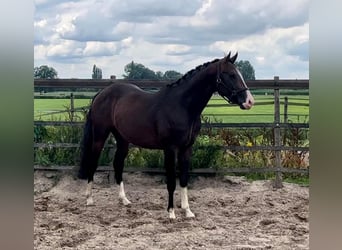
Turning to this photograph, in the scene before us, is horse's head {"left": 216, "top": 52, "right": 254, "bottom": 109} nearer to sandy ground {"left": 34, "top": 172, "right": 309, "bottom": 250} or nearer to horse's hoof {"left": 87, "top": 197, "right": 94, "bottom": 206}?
sandy ground {"left": 34, "top": 172, "right": 309, "bottom": 250}

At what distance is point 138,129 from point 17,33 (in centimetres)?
302

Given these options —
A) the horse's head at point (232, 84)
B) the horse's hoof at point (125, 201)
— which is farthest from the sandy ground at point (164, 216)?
the horse's head at point (232, 84)

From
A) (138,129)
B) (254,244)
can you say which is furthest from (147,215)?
(254,244)

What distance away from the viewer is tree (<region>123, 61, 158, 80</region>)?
→ 4.13 metres

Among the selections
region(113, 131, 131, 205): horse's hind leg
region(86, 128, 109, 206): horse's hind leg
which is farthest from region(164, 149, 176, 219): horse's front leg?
region(86, 128, 109, 206): horse's hind leg

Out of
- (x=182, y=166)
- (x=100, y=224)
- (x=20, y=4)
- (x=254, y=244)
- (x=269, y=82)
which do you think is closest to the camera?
(x=20, y=4)

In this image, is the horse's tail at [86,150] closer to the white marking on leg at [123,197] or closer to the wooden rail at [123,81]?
the white marking on leg at [123,197]

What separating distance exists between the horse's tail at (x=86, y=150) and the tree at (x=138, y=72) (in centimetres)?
56

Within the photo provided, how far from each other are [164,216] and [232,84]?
1207 millimetres

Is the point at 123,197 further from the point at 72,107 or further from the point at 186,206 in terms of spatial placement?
the point at 72,107

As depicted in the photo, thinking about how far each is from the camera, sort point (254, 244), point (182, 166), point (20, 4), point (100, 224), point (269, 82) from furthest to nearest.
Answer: point (269, 82) → point (182, 166) → point (100, 224) → point (254, 244) → point (20, 4)

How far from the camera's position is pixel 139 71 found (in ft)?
13.9

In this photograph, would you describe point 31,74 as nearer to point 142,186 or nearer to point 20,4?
point 20,4

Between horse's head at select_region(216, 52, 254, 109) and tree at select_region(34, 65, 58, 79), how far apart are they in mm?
1466
